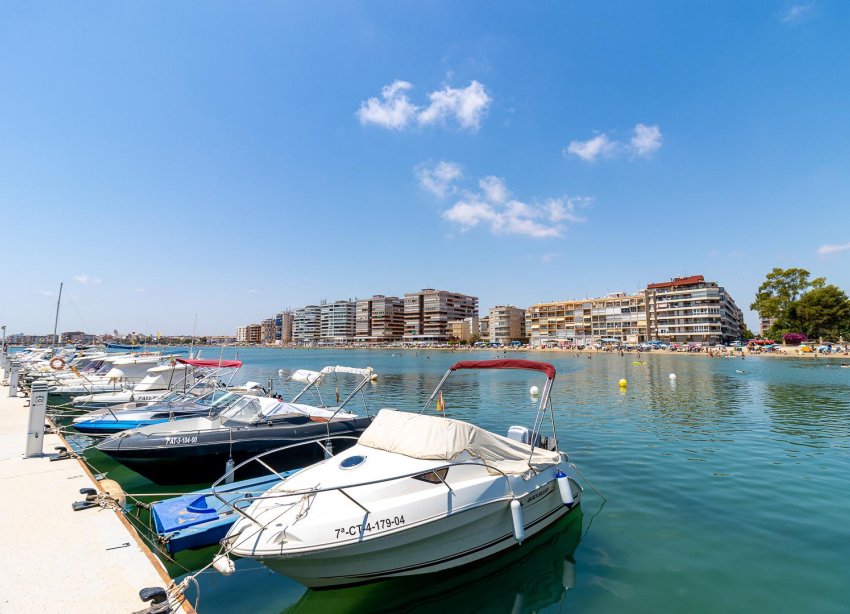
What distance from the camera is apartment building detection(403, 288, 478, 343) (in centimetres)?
18600

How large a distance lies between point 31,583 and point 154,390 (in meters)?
24.4

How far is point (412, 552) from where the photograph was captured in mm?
6270

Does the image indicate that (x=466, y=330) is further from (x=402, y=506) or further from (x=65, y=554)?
(x=65, y=554)

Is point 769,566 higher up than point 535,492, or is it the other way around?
point 535,492

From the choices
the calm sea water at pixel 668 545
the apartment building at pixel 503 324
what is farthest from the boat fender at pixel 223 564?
the apartment building at pixel 503 324

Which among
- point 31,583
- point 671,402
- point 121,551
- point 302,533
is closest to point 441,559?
point 302,533

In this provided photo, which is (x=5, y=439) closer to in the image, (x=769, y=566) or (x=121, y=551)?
(x=121, y=551)

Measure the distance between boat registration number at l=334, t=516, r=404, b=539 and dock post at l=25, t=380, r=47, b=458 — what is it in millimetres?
11185

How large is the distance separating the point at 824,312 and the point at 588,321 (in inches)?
2433

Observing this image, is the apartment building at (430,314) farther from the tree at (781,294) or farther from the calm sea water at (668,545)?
the calm sea water at (668,545)

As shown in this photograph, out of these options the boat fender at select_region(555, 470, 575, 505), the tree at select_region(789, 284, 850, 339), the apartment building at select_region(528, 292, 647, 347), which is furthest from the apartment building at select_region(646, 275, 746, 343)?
the boat fender at select_region(555, 470, 575, 505)

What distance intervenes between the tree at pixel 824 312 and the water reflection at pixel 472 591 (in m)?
120

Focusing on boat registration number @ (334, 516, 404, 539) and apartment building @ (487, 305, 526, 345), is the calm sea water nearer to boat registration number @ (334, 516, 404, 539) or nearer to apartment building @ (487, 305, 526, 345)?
boat registration number @ (334, 516, 404, 539)

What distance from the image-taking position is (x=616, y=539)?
8680mm
